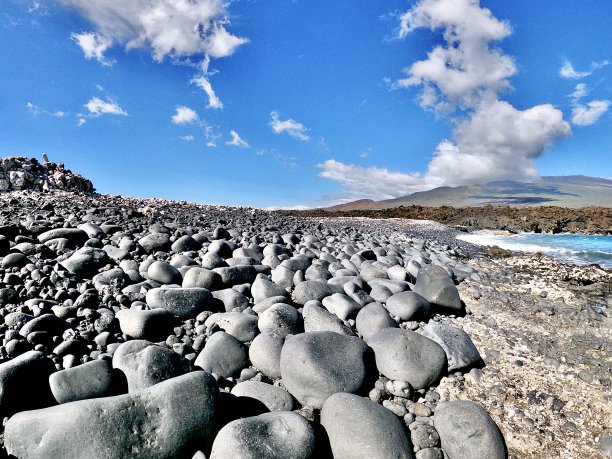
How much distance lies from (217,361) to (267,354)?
40 cm

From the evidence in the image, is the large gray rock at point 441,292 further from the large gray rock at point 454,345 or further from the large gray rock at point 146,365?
the large gray rock at point 146,365

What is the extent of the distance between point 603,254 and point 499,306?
10356 mm

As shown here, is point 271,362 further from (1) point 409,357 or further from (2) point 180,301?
(2) point 180,301

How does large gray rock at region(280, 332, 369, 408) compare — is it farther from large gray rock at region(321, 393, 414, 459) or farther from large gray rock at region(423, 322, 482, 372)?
→ large gray rock at region(423, 322, 482, 372)

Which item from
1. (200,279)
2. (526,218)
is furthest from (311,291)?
(526,218)

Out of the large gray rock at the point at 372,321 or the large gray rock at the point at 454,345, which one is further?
the large gray rock at the point at 372,321

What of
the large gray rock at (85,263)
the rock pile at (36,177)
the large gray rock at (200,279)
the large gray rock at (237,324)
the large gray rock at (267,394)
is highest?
the rock pile at (36,177)

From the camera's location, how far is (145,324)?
120 inches

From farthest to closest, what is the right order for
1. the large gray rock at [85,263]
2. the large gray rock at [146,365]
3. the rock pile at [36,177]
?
the rock pile at [36,177], the large gray rock at [85,263], the large gray rock at [146,365]

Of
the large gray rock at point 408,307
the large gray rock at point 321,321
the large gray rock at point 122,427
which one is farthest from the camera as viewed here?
the large gray rock at point 408,307

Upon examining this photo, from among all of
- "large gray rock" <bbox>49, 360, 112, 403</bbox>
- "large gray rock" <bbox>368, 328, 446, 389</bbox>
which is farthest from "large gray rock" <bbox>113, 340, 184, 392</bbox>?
"large gray rock" <bbox>368, 328, 446, 389</bbox>

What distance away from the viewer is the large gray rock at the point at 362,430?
207cm

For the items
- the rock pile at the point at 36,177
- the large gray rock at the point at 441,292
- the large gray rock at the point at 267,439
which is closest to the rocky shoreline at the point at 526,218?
the rock pile at the point at 36,177

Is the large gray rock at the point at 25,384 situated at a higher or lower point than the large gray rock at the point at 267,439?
higher
